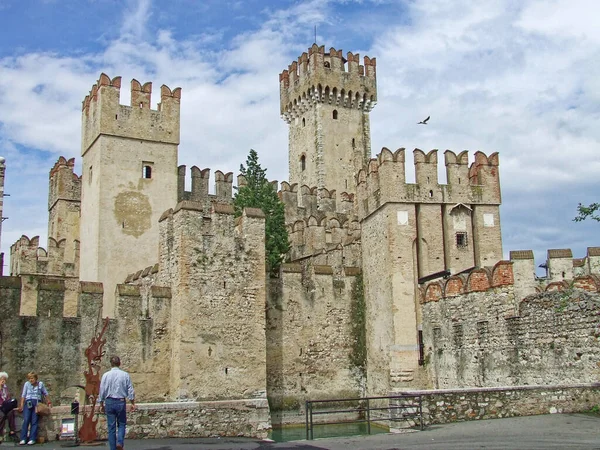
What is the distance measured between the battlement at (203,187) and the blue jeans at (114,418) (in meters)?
23.3

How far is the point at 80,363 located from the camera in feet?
69.6

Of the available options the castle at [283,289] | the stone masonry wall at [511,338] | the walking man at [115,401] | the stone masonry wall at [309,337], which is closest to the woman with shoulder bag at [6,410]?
the walking man at [115,401]

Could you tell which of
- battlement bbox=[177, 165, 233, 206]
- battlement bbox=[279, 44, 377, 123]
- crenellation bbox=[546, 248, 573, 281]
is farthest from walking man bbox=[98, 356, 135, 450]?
battlement bbox=[279, 44, 377, 123]

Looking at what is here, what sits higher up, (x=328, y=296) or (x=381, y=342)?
(x=328, y=296)

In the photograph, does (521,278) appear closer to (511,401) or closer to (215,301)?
(511,401)

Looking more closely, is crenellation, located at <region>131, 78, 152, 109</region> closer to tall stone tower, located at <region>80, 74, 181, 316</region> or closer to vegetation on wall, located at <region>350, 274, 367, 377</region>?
tall stone tower, located at <region>80, 74, 181, 316</region>

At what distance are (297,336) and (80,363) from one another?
7.83 metres

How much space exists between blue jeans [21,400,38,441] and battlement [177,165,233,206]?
2136 centimetres

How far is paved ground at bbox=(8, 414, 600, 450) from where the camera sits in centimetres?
1223

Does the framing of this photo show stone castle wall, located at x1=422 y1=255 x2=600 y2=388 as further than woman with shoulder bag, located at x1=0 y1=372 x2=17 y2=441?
Yes

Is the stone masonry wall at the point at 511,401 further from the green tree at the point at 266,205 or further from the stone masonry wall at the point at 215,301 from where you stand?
the green tree at the point at 266,205

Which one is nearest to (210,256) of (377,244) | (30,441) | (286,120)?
(377,244)

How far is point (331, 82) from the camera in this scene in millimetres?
54094

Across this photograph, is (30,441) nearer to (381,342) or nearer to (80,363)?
(80,363)
